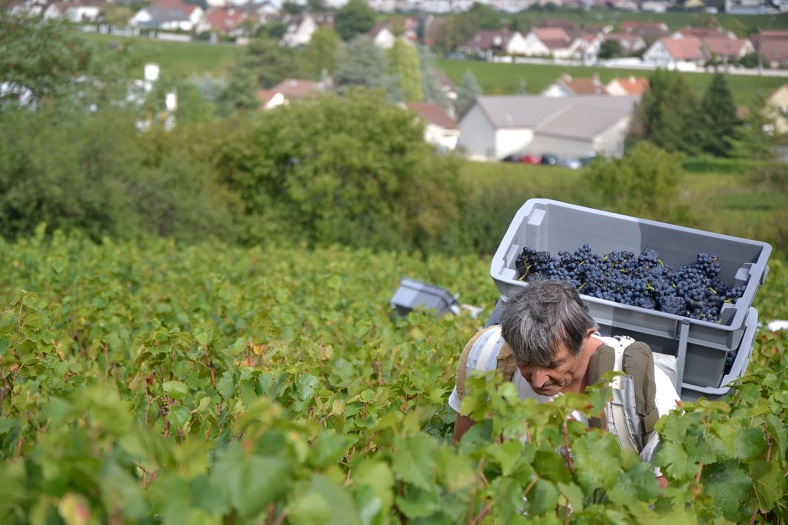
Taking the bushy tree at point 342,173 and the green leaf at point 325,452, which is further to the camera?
the bushy tree at point 342,173

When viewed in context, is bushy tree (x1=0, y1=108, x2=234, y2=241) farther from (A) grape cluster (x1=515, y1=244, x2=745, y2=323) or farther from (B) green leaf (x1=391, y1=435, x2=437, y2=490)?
(B) green leaf (x1=391, y1=435, x2=437, y2=490)

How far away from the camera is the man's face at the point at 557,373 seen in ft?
9.92

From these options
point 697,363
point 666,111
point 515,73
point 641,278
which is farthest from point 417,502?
point 515,73

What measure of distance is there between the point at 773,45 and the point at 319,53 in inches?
3215

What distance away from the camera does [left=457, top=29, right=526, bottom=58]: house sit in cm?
11675

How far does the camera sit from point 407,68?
328 feet

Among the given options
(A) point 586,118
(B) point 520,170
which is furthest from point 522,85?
(B) point 520,170

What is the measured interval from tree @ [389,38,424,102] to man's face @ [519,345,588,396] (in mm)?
96904

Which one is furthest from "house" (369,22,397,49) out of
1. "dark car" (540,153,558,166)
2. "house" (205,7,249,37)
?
"dark car" (540,153,558,166)

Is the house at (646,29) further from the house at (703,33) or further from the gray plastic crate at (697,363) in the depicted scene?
the gray plastic crate at (697,363)

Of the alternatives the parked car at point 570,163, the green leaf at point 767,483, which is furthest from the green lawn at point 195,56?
the green leaf at point 767,483

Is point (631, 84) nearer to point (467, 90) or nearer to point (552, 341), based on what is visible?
point (467, 90)

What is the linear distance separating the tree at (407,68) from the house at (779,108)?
168ft

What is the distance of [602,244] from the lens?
16.1 ft
